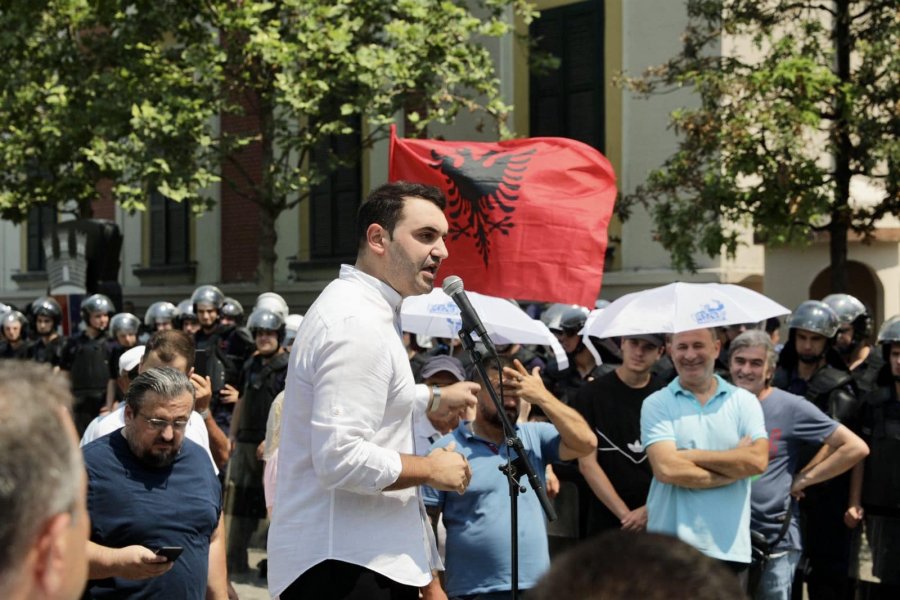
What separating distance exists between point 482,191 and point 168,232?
17859 mm

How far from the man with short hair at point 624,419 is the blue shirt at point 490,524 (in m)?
1.48

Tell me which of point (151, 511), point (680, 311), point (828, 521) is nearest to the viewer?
point (151, 511)

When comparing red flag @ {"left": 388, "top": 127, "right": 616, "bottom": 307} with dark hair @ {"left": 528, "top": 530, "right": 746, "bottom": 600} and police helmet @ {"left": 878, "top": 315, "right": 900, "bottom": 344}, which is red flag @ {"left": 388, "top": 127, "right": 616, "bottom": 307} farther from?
dark hair @ {"left": 528, "top": 530, "right": 746, "bottom": 600}

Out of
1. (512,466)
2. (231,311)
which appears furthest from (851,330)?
(231,311)

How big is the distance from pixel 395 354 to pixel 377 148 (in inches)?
699

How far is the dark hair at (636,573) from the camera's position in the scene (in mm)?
1693

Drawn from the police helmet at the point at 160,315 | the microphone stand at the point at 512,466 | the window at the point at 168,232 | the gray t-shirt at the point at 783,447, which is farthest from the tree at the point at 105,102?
the microphone stand at the point at 512,466

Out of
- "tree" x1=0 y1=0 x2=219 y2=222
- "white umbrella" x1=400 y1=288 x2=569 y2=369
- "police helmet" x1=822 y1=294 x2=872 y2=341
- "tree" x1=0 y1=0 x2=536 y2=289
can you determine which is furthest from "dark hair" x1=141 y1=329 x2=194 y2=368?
"tree" x1=0 y1=0 x2=219 y2=222

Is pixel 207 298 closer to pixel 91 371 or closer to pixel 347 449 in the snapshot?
pixel 91 371

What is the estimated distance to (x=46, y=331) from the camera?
1800 centimetres

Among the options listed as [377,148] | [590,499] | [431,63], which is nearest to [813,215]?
[590,499]

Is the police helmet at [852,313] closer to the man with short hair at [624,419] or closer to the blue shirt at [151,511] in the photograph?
the man with short hair at [624,419]

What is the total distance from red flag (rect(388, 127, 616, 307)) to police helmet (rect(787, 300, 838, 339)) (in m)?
1.35

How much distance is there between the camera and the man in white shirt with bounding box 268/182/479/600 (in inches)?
154
